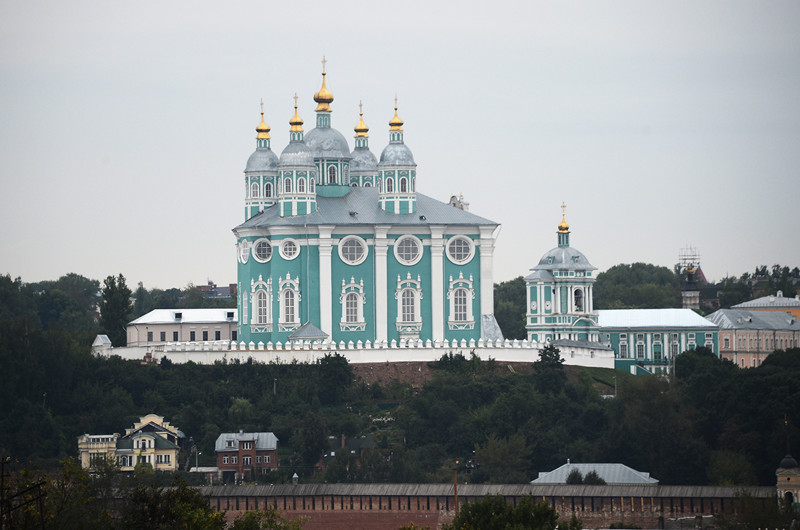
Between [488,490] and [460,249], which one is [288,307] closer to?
[460,249]

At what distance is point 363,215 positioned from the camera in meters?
87.3

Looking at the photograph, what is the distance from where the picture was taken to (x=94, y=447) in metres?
78.3

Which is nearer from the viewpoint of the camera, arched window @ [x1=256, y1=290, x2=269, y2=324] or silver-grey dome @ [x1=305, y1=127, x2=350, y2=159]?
arched window @ [x1=256, y1=290, x2=269, y2=324]

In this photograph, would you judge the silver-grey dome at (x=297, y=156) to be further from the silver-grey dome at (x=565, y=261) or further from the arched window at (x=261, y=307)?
the silver-grey dome at (x=565, y=261)

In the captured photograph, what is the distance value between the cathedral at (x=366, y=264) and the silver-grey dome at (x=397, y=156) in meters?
0.04

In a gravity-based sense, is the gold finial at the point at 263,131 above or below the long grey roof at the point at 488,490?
above

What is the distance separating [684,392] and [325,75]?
2125 centimetres

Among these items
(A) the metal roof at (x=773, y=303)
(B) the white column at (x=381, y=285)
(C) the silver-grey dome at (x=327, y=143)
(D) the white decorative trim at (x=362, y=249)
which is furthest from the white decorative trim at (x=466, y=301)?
(A) the metal roof at (x=773, y=303)

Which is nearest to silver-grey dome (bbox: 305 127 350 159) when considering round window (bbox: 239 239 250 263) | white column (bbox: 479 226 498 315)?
round window (bbox: 239 239 250 263)

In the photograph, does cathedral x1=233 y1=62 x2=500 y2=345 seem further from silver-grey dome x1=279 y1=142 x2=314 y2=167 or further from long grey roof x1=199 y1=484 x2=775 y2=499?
long grey roof x1=199 y1=484 x2=775 y2=499

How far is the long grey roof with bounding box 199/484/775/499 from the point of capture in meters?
70.8

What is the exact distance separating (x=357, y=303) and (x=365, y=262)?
Result: 173cm

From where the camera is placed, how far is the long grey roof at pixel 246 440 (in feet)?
254

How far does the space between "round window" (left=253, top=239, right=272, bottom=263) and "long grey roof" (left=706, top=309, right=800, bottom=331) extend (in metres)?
26.6
